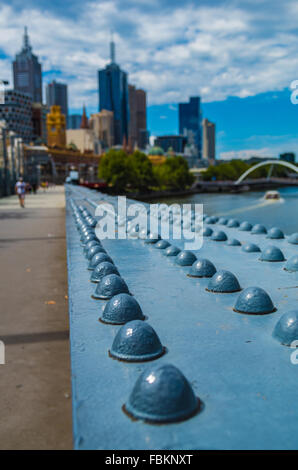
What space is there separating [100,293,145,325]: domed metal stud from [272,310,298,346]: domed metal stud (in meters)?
0.98

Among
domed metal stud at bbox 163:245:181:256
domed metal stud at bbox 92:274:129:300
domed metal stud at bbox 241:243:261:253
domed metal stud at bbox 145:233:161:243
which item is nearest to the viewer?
domed metal stud at bbox 92:274:129:300

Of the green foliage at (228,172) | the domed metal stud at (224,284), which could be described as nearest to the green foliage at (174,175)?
the green foliage at (228,172)

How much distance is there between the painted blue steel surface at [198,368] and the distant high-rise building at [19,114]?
140 metres

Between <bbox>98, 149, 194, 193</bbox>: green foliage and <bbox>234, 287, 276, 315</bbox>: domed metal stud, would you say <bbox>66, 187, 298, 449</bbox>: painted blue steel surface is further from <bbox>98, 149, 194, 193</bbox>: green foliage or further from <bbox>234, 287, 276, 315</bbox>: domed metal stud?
<bbox>98, 149, 194, 193</bbox>: green foliage

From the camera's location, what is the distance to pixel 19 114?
14562 centimetres

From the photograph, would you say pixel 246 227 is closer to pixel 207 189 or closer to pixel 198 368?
pixel 198 368

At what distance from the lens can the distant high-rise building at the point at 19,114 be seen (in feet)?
463

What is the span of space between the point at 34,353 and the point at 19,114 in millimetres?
151018

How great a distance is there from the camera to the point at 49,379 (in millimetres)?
4797

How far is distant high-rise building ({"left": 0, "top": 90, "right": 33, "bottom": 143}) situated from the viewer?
463ft

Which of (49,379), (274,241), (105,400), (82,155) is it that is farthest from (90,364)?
Result: (82,155)

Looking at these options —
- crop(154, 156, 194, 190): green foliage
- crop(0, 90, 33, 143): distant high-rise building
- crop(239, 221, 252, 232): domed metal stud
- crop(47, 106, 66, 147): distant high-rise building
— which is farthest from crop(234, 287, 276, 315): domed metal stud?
crop(47, 106, 66, 147): distant high-rise building

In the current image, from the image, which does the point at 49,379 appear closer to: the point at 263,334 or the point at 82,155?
the point at 263,334

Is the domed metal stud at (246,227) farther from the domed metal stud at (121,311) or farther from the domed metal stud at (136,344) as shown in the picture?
the domed metal stud at (136,344)
